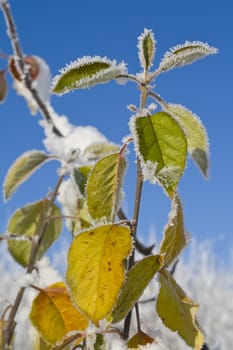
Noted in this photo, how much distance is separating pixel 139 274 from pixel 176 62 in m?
0.24

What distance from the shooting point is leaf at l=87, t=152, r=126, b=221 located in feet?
2.36

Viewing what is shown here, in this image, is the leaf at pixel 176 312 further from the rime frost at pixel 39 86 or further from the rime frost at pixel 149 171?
the rime frost at pixel 39 86

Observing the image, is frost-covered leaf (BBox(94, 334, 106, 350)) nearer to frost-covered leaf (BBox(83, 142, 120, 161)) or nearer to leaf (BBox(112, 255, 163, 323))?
leaf (BBox(112, 255, 163, 323))

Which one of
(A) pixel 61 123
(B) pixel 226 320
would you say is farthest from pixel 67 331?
(B) pixel 226 320

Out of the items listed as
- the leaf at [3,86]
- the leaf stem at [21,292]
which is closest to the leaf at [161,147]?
the leaf stem at [21,292]

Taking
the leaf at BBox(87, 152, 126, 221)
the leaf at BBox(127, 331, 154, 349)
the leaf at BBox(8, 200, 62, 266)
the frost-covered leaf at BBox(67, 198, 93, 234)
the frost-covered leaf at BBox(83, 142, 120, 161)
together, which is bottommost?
the leaf at BBox(127, 331, 154, 349)

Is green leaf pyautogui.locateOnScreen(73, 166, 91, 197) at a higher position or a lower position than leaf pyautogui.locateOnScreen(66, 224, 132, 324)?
higher

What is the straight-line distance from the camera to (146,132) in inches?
25.6

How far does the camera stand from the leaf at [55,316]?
0.84 meters

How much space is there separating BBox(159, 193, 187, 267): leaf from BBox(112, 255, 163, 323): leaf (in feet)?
0.12

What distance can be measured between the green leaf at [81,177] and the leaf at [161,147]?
345mm

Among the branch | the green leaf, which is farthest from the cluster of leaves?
the branch

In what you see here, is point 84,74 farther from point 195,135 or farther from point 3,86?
point 3,86

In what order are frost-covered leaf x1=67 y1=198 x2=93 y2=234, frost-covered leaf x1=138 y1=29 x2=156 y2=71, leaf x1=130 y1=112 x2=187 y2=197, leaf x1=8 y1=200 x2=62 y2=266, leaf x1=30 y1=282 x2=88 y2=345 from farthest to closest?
1. leaf x1=8 y1=200 x2=62 y2=266
2. frost-covered leaf x1=67 y1=198 x2=93 y2=234
3. leaf x1=30 y1=282 x2=88 y2=345
4. frost-covered leaf x1=138 y1=29 x2=156 y2=71
5. leaf x1=130 y1=112 x2=187 y2=197
